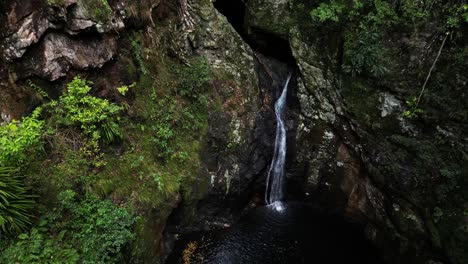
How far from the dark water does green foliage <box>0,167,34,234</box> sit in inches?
203

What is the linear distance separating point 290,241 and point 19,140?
28.0 feet

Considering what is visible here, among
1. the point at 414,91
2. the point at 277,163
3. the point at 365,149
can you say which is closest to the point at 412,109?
the point at 414,91

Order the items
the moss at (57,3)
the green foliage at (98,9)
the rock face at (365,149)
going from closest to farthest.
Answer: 1. the moss at (57,3)
2. the green foliage at (98,9)
3. the rock face at (365,149)

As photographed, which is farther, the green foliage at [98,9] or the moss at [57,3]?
the green foliage at [98,9]

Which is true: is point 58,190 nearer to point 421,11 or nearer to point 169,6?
point 169,6

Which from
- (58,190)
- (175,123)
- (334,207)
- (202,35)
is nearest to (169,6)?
(202,35)

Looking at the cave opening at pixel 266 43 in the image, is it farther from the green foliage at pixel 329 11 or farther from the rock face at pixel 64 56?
the rock face at pixel 64 56

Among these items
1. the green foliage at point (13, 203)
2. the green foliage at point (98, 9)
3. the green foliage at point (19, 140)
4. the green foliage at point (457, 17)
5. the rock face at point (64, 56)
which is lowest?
the green foliage at point (13, 203)

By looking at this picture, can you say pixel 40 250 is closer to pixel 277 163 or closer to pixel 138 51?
pixel 138 51

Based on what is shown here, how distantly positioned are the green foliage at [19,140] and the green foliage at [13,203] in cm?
29

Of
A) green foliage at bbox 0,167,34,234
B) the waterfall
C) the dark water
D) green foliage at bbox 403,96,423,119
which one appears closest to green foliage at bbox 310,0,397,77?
green foliage at bbox 403,96,423,119

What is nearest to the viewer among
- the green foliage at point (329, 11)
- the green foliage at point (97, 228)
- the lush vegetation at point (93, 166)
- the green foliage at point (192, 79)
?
the lush vegetation at point (93, 166)

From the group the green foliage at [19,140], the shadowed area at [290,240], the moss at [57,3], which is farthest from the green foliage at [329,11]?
the green foliage at [19,140]

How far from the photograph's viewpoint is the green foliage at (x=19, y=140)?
237 inches
